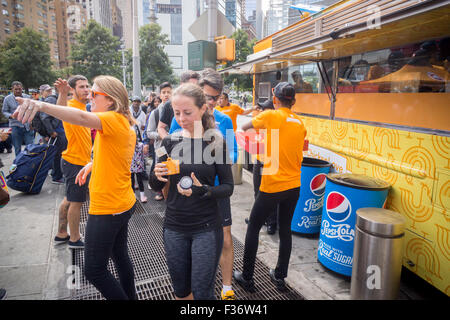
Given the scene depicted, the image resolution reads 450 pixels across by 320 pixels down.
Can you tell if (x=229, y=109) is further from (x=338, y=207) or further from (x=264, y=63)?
(x=338, y=207)

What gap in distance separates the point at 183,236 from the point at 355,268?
1860mm

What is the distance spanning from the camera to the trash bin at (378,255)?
265 cm

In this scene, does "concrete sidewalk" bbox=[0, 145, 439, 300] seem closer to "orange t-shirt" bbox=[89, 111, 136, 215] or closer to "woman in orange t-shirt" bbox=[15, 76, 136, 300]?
"woman in orange t-shirt" bbox=[15, 76, 136, 300]

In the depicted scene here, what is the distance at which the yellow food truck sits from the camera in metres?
2.81

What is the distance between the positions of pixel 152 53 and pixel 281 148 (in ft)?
129

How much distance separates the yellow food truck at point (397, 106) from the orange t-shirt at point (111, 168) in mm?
2351

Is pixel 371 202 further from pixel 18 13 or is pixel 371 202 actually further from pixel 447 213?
pixel 18 13

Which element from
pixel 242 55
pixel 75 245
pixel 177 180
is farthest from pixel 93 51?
pixel 177 180

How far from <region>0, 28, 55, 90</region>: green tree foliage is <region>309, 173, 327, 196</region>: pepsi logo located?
34.6m

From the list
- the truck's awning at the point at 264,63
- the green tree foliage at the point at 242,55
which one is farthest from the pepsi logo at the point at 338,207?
the green tree foliage at the point at 242,55

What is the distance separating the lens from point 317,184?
14.0 ft

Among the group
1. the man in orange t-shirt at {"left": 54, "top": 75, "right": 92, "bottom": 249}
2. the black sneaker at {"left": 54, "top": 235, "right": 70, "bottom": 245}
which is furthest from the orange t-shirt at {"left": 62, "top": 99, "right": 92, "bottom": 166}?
the black sneaker at {"left": 54, "top": 235, "right": 70, "bottom": 245}

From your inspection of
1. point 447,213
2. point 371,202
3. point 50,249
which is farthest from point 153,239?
point 447,213

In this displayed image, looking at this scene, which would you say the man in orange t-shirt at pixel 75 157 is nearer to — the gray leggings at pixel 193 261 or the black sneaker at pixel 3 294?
the black sneaker at pixel 3 294
